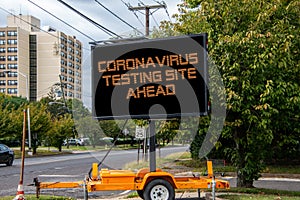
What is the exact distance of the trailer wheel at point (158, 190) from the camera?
34.0 feet

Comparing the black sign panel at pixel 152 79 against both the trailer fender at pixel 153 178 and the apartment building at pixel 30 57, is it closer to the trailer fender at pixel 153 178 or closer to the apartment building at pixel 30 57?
the trailer fender at pixel 153 178

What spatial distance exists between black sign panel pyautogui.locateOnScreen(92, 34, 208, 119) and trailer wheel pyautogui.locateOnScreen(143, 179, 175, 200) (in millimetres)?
1482

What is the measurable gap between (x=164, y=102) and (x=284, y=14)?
4.87 meters

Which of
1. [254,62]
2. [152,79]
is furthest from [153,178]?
[254,62]

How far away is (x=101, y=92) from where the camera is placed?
10.7m

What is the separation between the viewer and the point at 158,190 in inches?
410

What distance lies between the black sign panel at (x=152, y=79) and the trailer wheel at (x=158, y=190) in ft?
4.86

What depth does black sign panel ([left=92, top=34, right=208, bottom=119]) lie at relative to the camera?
400 inches

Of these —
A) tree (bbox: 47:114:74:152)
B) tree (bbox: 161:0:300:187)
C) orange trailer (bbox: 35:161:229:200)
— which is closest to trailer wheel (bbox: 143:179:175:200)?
orange trailer (bbox: 35:161:229:200)

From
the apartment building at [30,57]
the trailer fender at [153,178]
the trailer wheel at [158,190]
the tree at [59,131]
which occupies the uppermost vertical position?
the apartment building at [30,57]

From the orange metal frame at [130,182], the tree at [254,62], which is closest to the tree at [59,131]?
the tree at [254,62]

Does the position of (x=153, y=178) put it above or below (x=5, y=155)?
below

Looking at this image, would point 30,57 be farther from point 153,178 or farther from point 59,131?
point 153,178

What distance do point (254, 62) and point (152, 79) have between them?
116 inches
